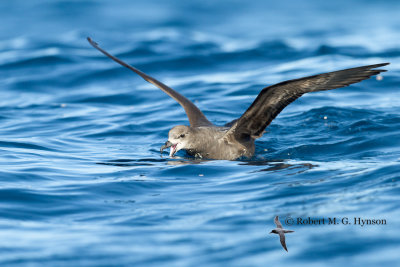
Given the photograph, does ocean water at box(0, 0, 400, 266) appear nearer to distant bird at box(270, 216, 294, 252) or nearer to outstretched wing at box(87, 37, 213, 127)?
distant bird at box(270, 216, 294, 252)

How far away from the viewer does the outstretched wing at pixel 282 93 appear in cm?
665

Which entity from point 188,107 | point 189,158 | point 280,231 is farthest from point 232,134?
point 280,231

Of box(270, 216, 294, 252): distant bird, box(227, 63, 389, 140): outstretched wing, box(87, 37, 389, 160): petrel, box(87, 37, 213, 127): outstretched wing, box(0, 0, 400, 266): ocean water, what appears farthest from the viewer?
box(87, 37, 213, 127): outstretched wing

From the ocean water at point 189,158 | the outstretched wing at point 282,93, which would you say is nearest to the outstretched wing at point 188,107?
the ocean water at point 189,158

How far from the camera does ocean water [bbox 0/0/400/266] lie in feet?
15.8

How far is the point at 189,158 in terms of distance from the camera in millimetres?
7984

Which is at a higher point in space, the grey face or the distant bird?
the grey face

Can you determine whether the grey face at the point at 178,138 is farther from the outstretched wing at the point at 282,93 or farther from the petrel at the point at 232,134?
the outstretched wing at the point at 282,93

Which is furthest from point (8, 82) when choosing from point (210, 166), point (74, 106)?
point (210, 166)

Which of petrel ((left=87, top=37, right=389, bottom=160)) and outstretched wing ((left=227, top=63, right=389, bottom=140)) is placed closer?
outstretched wing ((left=227, top=63, right=389, bottom=140))

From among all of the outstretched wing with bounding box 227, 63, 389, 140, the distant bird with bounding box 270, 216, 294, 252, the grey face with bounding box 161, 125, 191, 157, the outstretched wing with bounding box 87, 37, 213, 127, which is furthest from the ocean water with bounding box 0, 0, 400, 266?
the outstretched wing with bounding box 87, 37, 213, 127

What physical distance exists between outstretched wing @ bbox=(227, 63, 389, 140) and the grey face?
56 cm

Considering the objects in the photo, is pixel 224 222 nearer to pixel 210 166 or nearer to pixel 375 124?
pixel 210 166

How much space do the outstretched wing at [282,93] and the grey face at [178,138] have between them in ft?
1.82
